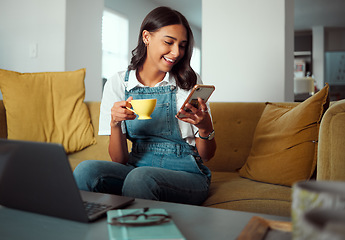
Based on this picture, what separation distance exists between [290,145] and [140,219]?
1.00 metres

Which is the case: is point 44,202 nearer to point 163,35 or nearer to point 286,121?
point 163,35

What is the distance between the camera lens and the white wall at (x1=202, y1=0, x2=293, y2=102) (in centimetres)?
263

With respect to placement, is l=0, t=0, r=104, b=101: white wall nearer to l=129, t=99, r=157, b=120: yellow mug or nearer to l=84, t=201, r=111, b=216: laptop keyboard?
l=129, t=99, r=157, b=120: yellow mug

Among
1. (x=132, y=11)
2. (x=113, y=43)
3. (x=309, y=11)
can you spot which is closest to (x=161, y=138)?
(x=113, y=43)

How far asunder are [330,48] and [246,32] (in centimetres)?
798

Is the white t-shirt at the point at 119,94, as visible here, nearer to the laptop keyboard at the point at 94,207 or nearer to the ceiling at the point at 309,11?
the laptop keyboard at the point at 94,207

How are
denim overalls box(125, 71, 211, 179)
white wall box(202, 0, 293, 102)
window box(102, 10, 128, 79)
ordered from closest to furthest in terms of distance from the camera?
denim overalls box(125, 71, 211, 179)
white wall box(202, 0, 293, 102)
window box(102, 10, 128, 79)

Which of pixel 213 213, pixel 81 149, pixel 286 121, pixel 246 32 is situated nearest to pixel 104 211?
pixel 213 213

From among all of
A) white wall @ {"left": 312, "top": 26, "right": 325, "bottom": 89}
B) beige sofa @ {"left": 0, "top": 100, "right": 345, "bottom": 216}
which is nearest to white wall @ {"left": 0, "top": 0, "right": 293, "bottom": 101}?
beige sofa @ {"left": 0, "top": 100, "right": 345, "bottom": 216}

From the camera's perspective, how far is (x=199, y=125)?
1.33 m

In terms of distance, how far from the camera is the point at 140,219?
0.68m

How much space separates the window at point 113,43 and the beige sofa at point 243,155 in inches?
155

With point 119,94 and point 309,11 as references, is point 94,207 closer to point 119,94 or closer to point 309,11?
point 119,94

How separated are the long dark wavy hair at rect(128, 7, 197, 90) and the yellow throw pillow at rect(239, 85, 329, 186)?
43 cm
